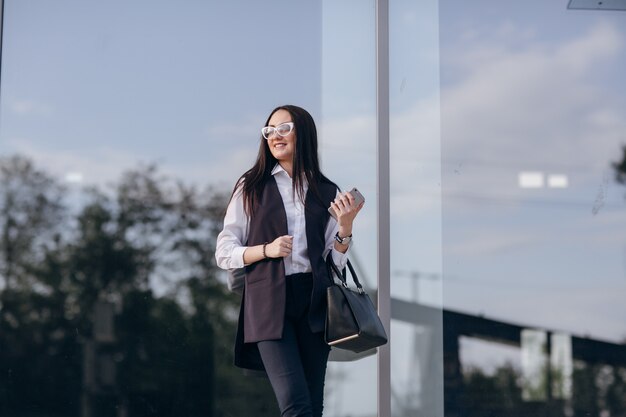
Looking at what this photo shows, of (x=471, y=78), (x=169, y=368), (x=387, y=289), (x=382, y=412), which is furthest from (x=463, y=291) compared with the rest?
(x=169, y=368)

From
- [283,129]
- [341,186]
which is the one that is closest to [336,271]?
[283,129]

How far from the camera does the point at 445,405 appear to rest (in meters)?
4.71

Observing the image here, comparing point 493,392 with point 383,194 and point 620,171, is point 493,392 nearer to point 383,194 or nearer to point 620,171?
point 383,194

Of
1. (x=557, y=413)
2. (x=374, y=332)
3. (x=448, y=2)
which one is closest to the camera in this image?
Result: (x=374, y=332)

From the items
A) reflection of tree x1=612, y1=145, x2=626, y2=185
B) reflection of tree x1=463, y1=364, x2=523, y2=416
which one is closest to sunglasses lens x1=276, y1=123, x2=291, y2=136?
reflection of tree x1=463, y1=364, x2=523, y2=416

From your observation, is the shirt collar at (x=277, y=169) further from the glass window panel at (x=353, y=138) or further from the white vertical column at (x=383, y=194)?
the white vertical column at (x=383, y=194)

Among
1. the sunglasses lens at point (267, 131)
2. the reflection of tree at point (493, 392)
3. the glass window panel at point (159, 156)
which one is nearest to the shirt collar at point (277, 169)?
the sunglasses lens at point (267, 131)

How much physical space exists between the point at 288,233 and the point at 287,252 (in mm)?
190

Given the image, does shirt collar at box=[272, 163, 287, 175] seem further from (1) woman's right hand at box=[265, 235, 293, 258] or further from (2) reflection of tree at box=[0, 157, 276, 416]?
(2) reflection of tree at box=[0, 157, 276, 416]

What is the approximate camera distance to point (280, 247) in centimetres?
380

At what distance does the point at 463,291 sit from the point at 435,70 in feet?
3.34

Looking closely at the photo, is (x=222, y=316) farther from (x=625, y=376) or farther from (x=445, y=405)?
(x=625, y=376)

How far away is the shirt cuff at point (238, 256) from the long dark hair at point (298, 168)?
17cm

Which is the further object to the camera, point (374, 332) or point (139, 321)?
point (139, 321)
